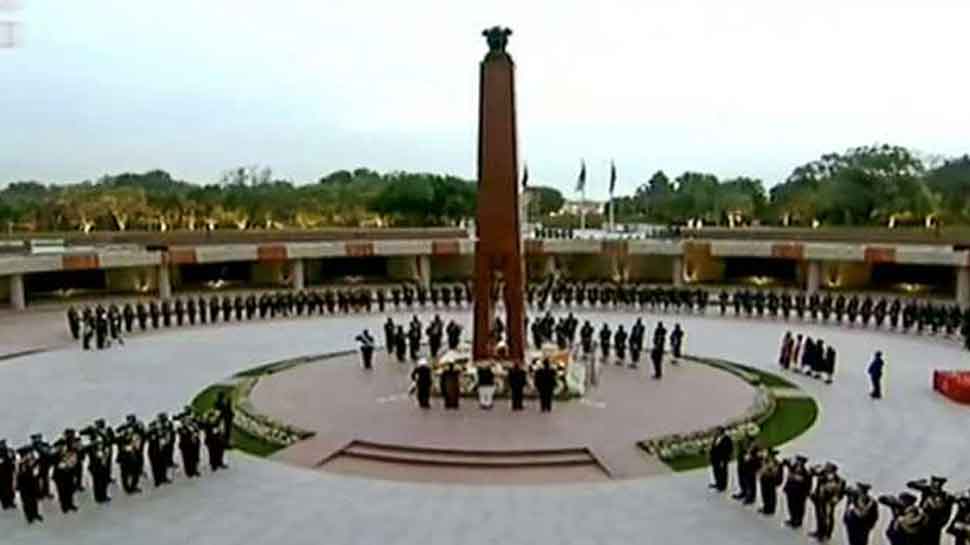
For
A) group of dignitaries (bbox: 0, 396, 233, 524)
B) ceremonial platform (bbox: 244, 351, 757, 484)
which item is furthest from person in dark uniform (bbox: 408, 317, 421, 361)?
group of dignitaries (bbox: 0, 396, 233, 524)

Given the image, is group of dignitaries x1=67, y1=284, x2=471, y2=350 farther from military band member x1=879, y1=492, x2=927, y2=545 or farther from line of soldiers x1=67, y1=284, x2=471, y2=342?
military band member x1=879, y1=492, x2=927, y2=545

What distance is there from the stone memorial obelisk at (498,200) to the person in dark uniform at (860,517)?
10.6 m

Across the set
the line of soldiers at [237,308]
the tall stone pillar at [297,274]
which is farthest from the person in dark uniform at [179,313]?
the tall stone pillar at [297,274]

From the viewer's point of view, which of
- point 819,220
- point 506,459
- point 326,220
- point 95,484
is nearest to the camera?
point 95,484

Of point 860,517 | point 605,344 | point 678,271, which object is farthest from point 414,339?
point 678,271

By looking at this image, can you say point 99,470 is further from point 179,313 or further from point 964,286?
point 964,286

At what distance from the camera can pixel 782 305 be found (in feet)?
123

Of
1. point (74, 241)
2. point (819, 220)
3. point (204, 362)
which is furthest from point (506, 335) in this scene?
point (819, 220)

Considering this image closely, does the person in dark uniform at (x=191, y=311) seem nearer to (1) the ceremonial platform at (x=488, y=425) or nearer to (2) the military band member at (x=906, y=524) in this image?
(1) the ceremonial platform at (x=488, y=425)

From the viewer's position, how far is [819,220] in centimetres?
6856

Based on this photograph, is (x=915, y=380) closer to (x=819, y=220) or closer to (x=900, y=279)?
(x=900, y=279)

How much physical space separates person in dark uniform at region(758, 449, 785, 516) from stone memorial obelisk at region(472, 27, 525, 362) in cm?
875

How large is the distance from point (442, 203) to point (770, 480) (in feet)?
195

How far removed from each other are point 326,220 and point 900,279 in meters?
42.9
